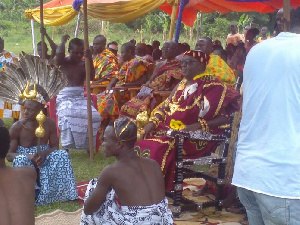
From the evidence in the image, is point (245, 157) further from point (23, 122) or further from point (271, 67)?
point (23, 122)

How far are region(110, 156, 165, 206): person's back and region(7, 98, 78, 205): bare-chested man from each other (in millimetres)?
1656

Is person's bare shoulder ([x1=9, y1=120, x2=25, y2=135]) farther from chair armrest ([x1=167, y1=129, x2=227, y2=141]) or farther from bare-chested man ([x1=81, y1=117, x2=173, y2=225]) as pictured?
bare-chested man ([x1=81, y1=117, x2=173, y2=225])

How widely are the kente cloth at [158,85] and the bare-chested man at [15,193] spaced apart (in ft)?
14.0

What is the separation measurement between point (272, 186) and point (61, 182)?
306 cm

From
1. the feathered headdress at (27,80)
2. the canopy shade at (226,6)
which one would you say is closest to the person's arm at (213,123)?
the feathered headdress at (27,80)

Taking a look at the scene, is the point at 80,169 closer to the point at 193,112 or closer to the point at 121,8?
the point at 193,112

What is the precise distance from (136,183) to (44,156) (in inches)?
75.3

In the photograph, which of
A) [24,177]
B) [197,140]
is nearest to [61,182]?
[197,140]

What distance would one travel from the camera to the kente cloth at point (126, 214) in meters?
3.12

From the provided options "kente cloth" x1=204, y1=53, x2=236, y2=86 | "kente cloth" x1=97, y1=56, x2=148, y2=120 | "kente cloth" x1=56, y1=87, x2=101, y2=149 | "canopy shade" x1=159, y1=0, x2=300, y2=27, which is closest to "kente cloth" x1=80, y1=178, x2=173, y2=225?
"kente cloth" x1=204, y1=53, x2=236, y2=86

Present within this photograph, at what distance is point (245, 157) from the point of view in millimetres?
2352

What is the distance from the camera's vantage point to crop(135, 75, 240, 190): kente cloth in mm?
4602

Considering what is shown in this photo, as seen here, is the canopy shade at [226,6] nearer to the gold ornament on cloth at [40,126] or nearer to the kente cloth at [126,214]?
the gold ornament on cloth at [40,126]

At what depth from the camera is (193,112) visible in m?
4.76
